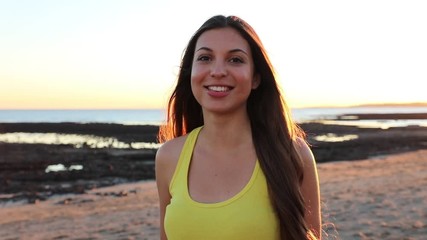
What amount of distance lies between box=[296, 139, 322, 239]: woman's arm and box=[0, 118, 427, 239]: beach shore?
0.83 meters

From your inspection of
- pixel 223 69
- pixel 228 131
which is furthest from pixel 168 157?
pixel 223 69

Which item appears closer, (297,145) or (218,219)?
(218,219)

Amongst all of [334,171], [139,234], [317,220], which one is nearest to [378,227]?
[139,234]

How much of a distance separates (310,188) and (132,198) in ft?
37.2

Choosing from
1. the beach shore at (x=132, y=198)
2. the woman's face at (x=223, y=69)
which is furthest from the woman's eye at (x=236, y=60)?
the beach shore at (x=132, y=198)

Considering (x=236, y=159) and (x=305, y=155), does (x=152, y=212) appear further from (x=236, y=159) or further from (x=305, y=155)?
(x=305, y=155)

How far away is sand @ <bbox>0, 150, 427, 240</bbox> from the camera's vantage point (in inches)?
381

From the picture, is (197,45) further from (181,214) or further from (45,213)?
(45,213)

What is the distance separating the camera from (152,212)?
1152 cm

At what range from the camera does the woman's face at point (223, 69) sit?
278 cm

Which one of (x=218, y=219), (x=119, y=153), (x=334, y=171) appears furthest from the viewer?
(x=119, y=153)

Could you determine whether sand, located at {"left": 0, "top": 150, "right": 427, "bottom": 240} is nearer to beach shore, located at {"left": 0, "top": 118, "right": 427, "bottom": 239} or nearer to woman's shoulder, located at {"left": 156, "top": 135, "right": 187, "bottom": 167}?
beach shore, located at {"left": 0, "top": 118, "right": 427, "bottom": 239}

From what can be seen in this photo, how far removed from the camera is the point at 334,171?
19.1 m

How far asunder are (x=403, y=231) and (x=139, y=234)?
4776 millimetres
